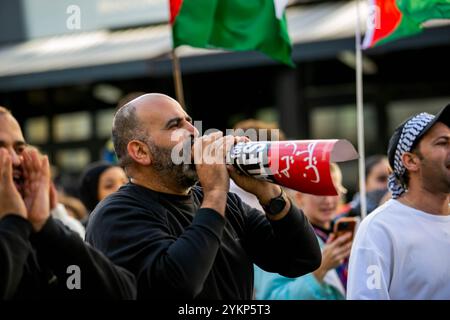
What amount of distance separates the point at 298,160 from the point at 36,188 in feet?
2.55

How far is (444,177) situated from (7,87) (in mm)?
10174

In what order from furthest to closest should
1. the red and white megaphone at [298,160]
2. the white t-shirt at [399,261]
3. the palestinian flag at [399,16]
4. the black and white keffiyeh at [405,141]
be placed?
the palestinian flag at [399,16] < the black and white keffiyeh at [405,141] < the white t-shirt at [399,261] < the red and white megaphone at [298,160]

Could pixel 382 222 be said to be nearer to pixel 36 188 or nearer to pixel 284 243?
pixel 284 243

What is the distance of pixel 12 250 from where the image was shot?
2166mm

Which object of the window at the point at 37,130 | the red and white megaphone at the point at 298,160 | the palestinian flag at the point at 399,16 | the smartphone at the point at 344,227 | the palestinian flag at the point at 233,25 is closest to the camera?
the red and white megaphone at the point at 298,160

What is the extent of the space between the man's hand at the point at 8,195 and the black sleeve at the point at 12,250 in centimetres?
2

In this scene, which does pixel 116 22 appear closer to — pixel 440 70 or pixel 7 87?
pixel 7 87

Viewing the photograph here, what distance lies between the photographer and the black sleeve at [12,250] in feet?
7.07

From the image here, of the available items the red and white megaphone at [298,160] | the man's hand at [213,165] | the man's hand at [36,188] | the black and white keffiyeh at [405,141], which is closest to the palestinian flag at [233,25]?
the black and white keffiyeh at [405,141]

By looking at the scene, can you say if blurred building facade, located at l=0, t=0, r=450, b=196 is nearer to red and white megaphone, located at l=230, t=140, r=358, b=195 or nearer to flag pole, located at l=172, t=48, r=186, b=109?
flag pole, located at l=172, t=48, r=186, b=109

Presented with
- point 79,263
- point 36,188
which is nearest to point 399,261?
point 79,263

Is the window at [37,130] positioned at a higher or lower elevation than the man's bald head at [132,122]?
lower

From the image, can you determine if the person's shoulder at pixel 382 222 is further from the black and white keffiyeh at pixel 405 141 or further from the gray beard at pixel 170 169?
the gray beard at pixel 170 169
